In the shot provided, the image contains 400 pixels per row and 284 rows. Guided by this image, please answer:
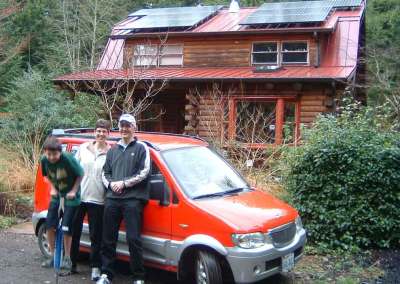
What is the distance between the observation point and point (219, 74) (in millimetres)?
17234

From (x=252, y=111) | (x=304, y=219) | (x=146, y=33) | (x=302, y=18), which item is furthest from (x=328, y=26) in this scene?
(x=304, y=219)

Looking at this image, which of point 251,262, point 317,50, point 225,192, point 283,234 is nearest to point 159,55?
point 317,50

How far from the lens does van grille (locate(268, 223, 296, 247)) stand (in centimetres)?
582

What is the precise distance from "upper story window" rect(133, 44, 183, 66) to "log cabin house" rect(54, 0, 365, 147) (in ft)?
0.12

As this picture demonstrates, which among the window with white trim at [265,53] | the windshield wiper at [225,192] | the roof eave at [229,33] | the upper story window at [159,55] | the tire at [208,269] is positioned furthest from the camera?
the upper story window at [159,55]

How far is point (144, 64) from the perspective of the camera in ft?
65.2

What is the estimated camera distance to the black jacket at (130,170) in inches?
239

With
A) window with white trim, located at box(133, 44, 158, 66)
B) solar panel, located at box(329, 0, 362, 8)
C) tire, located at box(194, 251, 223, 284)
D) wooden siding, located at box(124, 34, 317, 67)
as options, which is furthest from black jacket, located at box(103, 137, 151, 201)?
solar panel, located at box(329, 0, 362, 8)

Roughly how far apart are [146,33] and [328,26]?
6670 millimetres

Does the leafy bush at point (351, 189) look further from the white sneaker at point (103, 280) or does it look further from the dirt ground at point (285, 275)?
the white sneaker at point (103, 280)

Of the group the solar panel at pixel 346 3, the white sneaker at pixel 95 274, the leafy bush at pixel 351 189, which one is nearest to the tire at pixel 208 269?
the white sneaker at pixel 95 274

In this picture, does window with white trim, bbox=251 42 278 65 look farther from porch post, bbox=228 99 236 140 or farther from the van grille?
the van grille

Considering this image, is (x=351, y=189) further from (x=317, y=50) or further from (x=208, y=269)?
(x=317, y=50)

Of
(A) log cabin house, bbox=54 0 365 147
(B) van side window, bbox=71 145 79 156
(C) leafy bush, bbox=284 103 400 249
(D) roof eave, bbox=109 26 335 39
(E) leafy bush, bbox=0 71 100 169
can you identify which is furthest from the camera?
(D) roof eave, bbox=109 26 335 39
